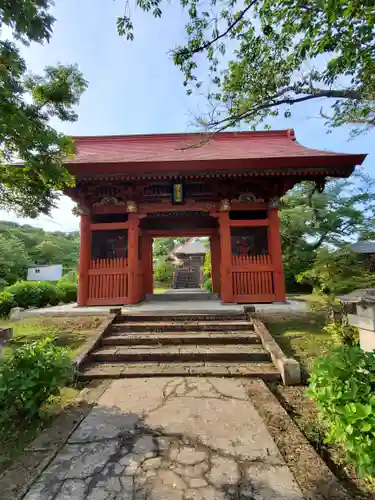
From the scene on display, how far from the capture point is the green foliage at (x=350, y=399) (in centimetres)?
162

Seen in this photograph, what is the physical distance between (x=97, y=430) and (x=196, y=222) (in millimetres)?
7653

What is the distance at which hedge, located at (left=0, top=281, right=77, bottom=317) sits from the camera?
7.00 m

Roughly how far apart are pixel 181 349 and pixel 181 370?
0.59 meters

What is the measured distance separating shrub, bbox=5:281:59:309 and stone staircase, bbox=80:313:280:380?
14.1 feet

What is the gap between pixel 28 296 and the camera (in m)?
7.91

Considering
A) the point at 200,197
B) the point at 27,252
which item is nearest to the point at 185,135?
the point at 200,197

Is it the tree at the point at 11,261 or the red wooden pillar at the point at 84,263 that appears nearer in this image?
the red wooden pillar at the point at 84,263

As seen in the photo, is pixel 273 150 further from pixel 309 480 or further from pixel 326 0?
pixel 309 480

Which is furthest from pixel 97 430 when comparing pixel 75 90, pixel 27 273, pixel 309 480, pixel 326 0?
pixel 27 273

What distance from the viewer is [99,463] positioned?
1909 millimetres

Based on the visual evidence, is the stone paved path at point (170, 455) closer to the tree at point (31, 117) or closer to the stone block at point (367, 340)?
the stone block at point (367, 340)

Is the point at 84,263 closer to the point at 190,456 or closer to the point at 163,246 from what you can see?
the point at 190,456

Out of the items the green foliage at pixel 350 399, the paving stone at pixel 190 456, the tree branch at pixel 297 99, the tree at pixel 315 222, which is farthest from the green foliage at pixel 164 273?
the green foliage at pixel 350 399

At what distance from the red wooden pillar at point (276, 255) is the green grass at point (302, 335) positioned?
1.34 m
